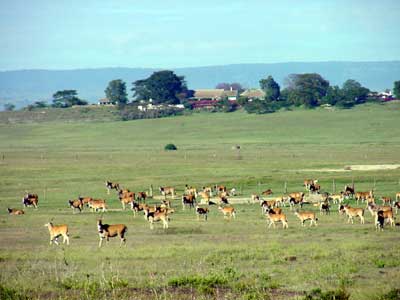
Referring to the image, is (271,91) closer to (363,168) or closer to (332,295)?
(363,168)

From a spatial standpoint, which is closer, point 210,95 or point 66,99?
point 66,99

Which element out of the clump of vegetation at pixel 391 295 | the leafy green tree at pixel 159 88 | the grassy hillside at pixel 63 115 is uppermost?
the leafy green tree at pixel 159 88

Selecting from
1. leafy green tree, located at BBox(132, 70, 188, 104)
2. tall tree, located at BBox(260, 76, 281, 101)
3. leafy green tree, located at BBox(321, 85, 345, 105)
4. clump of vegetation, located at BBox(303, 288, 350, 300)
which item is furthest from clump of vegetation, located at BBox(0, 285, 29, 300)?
leafy green tree, located at BBox(132, 70, 188, 104)

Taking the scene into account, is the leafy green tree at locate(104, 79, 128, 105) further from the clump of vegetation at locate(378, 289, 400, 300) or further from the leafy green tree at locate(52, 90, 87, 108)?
the clump of vegetation at locate(378, 289, 400, 300)

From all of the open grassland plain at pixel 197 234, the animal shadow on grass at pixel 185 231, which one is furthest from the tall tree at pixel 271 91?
the animal shadow on grass at pixel 185 231

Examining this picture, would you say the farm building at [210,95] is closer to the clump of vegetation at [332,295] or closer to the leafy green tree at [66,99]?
the leafy green tree at [66,99]

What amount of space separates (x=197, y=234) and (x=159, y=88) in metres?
120

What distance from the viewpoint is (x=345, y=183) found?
52.1 meters

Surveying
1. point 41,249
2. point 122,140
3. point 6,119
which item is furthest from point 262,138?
point 41,249

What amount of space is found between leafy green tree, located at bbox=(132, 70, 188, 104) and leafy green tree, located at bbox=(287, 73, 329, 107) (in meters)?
19.9

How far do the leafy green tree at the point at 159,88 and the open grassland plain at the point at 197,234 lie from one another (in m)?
56.2

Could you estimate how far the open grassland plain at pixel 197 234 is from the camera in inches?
813

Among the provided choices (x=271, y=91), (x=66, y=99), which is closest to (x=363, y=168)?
(x=271, y=91)

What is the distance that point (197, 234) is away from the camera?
32.2m
